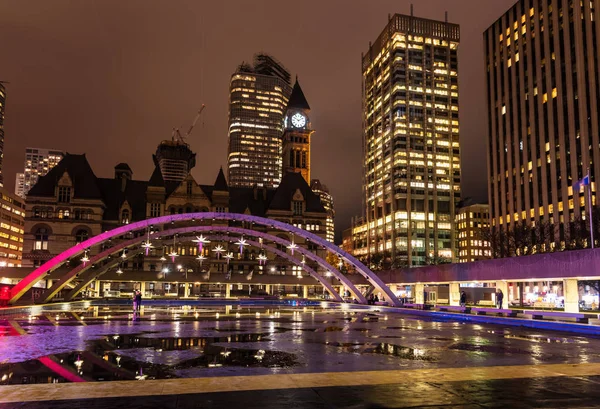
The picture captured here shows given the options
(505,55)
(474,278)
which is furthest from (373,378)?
(505,55)

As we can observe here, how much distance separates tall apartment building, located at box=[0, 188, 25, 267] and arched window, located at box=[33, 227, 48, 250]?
76272 mm

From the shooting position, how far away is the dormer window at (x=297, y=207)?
4756 inches

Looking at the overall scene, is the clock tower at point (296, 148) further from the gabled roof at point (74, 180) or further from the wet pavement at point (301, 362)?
the wet pavement at point (301, 362)

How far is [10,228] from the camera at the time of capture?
174375 mm

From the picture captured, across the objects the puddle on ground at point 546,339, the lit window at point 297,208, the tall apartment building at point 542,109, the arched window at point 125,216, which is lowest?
the puddle on ground at point 546,339

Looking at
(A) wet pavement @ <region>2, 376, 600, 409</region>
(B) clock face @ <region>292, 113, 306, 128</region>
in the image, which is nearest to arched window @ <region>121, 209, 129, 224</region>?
(B) clock face @ <region>292, 113, 306, 128</region>

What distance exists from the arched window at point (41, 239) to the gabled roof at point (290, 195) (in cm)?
4746

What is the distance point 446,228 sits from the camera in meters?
183

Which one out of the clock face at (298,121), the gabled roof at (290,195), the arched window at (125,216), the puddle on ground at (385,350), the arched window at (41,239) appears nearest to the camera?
the puddle on ground at (385,350)

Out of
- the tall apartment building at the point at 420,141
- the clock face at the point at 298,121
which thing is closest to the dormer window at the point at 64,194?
the clock face at the point at 298,121

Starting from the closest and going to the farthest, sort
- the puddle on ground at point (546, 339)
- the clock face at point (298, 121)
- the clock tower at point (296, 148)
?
the puddle on ground at point (546, 339) < the clock tower at point (296, 148) < the clock face at point (298, 121)

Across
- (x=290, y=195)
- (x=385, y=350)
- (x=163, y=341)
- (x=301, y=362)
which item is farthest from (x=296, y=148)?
(x=301, y=362)

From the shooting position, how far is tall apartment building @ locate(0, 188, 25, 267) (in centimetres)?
16775

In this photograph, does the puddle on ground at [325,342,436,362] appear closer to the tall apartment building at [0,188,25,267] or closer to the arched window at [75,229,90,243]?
the arched window at [75,229,90,243]
